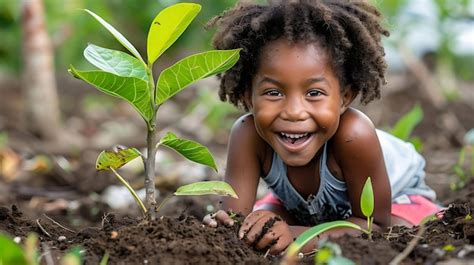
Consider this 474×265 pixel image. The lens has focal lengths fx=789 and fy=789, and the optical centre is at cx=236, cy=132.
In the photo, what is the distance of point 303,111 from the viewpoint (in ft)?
8.35

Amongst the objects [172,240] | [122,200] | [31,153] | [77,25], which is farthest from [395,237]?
[77,25]

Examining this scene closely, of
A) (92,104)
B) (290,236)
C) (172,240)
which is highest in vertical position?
(172,240)

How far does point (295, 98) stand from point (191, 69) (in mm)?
442

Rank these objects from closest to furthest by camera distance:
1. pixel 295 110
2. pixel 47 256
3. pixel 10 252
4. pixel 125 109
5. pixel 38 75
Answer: pixel 10 252 → pixel 47 256 → pixel 295 110 → pixel 38 75 → pixel 125 109

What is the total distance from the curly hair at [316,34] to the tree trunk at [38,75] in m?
3.12

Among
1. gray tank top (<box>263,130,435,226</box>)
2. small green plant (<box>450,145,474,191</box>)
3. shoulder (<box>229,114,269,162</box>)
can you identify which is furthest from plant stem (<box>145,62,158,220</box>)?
small green plant (<box>450,145,474,191</box>)

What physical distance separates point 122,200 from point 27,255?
2.41 m

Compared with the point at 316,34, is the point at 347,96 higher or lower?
lower

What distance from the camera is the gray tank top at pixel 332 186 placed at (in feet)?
9.68

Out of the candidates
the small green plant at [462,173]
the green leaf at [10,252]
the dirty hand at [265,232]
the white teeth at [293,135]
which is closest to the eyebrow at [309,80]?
the white teeth at [293,135]

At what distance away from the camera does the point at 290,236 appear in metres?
2.53

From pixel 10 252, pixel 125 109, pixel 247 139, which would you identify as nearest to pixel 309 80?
pixel 247 139

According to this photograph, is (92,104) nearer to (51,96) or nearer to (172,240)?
(51,96)

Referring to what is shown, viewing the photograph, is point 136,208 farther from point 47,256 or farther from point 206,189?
point 47,256
